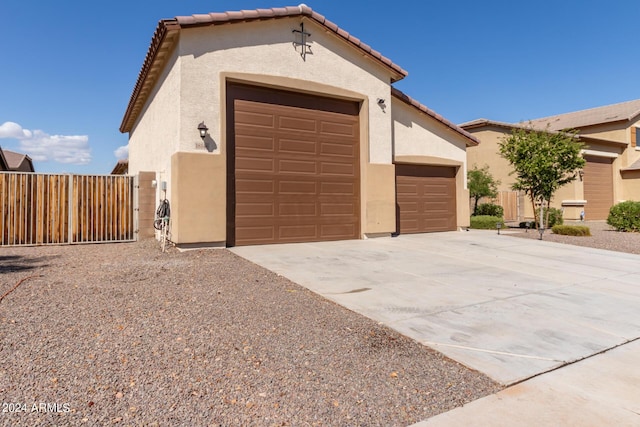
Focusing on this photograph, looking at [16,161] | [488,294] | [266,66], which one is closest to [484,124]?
[266,66]

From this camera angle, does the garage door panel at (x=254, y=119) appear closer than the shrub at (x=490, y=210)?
Yes

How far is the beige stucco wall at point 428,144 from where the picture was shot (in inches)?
529

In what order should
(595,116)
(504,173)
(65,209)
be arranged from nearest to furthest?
(65,209) < (504,173) < (595,116)

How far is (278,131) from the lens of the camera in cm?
1068

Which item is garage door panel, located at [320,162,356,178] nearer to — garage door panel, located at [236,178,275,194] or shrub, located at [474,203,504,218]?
garage door panel, located at [236,178,275,194]

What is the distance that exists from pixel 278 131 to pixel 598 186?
24307mm

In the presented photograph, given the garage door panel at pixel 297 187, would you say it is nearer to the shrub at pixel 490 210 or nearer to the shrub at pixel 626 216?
the shrub at pixel 490 210

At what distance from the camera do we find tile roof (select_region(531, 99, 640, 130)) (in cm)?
2639

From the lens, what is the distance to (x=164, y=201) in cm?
985

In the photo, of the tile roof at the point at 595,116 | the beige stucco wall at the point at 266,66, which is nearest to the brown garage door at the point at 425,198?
the beige stucco wall at the point at 266,66

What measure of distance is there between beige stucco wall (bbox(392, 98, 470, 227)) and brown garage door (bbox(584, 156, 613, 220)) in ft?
47.9

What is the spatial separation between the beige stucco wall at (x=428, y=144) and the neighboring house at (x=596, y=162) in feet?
33.1

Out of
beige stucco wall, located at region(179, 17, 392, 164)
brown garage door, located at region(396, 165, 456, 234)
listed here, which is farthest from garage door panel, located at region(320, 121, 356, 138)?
brown garage door, located at region(396, 165, 456, 234)

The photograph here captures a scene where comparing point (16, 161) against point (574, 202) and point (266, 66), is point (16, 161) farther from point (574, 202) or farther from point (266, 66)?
point (574, 202)
